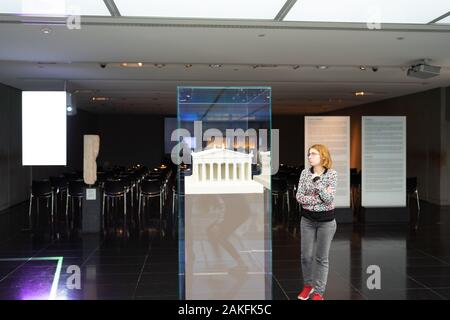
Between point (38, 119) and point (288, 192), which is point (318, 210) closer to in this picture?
point (288, 192)

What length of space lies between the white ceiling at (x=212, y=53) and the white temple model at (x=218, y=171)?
2.12 m

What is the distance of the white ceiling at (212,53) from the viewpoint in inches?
213

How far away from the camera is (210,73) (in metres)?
9.06

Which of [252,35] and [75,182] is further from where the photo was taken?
[75,182]

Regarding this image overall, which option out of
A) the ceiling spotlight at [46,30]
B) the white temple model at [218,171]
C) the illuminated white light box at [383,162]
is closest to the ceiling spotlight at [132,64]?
the ceiling spotlight at [46,30]

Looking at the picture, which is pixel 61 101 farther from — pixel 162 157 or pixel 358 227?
pixel 162 157

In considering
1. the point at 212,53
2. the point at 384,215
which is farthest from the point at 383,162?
the point at 212,53

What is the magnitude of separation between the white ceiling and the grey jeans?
2.50 m

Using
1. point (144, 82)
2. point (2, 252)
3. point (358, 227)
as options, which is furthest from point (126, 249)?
point (144, 82)

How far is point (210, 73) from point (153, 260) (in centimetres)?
451

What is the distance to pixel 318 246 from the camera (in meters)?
4.00

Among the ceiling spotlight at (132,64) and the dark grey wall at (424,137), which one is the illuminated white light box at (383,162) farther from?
the ceiling spotlight at (132,64)

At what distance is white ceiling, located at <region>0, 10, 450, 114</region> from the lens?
540cm
